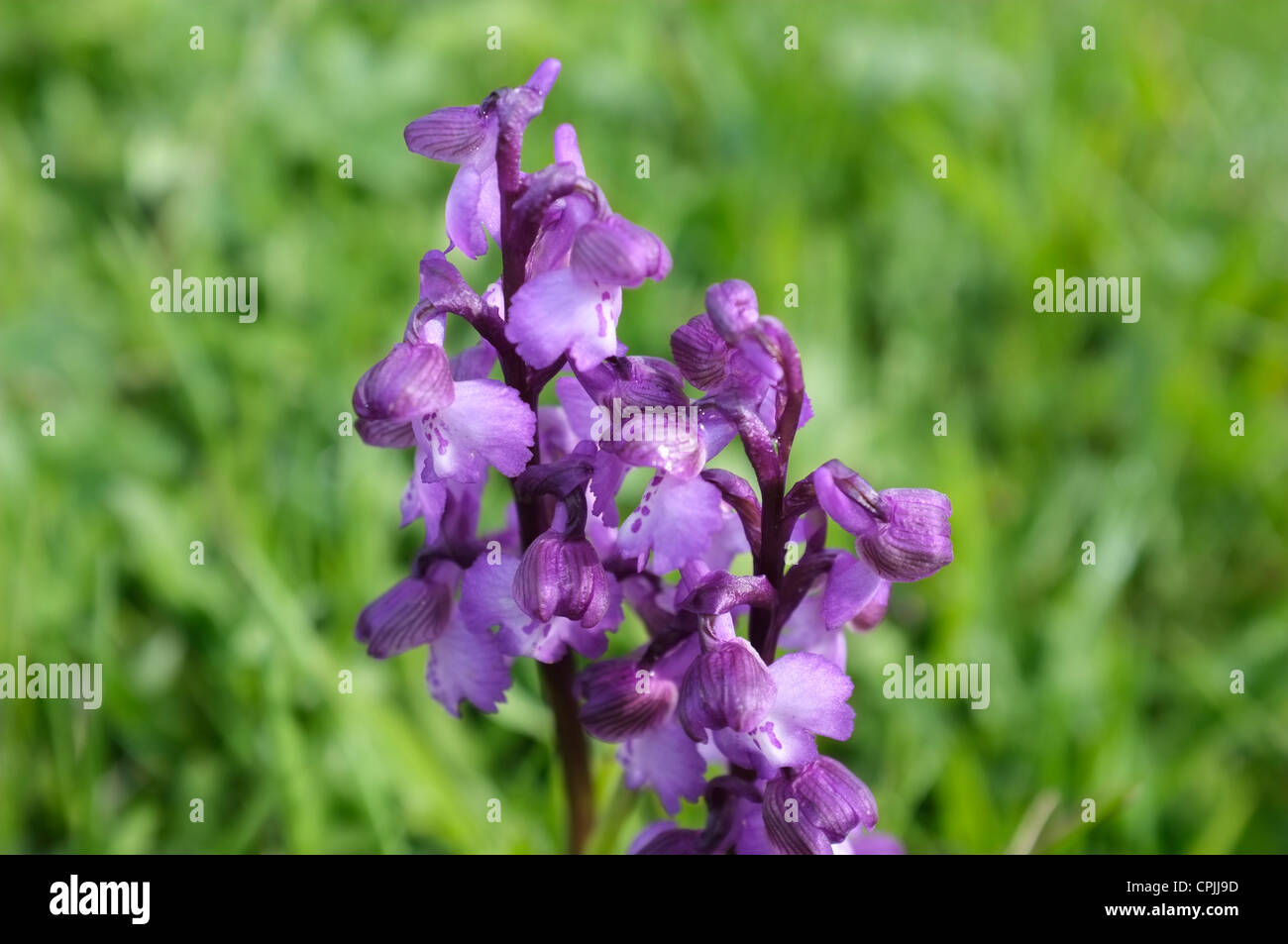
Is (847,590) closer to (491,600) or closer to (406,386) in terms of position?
(491,600)

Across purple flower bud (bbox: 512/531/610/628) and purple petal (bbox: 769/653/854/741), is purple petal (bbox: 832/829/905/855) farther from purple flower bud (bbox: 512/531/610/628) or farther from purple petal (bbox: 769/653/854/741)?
purple flower bud (bbox: 512/531/610/628)

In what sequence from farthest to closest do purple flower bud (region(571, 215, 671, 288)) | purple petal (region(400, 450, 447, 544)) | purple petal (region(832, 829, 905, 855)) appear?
purple petal (region(832, 829, 905, 855)) → purple petal (region(400, 450, 447, 544)) → purple flower bud (region(571, 215, 671, 288))

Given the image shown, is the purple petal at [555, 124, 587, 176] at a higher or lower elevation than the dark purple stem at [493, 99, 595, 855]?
higher

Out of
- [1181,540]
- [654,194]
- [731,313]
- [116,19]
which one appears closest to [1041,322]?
[1181,540]

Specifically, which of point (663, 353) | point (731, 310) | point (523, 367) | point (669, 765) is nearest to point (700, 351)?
point (731, 310)

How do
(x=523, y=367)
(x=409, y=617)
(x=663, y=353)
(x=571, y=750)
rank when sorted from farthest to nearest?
(x=663, y=353) < (x=571, y=750) < (x=409, y=617) < (x=523, y=367)

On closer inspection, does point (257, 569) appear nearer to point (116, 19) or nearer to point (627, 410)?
point (627, 410)

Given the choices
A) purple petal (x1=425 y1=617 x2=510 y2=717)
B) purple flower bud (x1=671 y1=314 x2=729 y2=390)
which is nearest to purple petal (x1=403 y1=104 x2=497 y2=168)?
purple flower bud (x1=671 y1=314 x2=729 y2=390)
